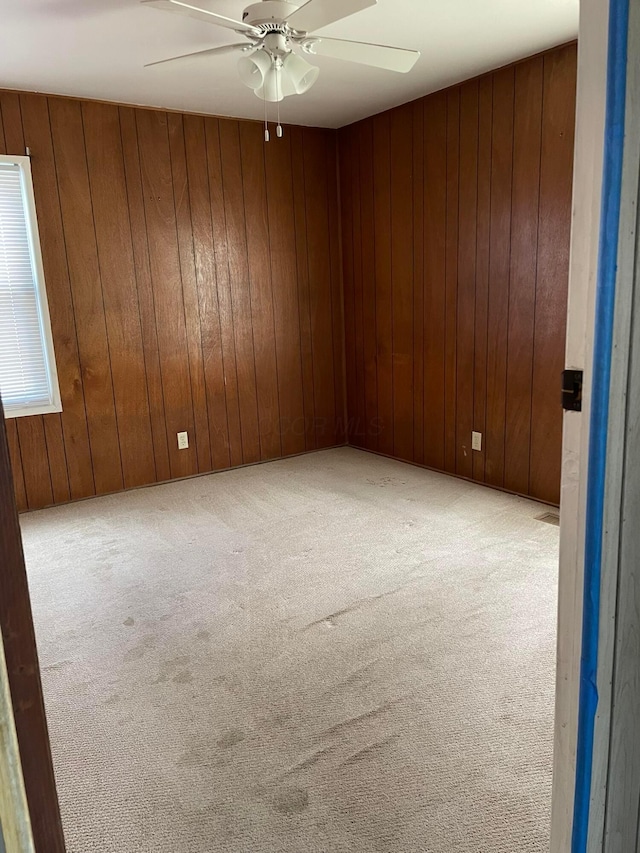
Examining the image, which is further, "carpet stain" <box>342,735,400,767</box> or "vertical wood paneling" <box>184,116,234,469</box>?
"vertical wood paneling" <box>184,116,234,469</box>

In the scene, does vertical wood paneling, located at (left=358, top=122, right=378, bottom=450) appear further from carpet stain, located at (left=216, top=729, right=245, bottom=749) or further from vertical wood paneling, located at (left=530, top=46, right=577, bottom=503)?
carpet stain, located at (left=216, top=729, right=245, bottom=749)

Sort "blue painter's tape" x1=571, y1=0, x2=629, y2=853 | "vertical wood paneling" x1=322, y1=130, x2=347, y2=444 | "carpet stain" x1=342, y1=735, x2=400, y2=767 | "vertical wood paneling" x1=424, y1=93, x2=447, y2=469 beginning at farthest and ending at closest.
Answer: "vertical wood paneling" x1=322, y1=130, x2=347, y2=444
"vertical wood paneling" x1=424, y1=93, x2=447, y2=469
"carpet stain" x1=342, y1=735, x2=400, y2=767
"blue painter's tape" x1=571, y1=0, x2=629, y2=853

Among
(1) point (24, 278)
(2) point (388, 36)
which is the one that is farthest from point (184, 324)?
(2) point (388, 36)

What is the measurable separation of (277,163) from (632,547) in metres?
4.06

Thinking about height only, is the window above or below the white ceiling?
below

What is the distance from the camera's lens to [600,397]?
3.28 ft

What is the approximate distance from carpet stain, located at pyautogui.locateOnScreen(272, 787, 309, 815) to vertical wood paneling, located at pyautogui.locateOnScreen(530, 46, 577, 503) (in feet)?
7.79

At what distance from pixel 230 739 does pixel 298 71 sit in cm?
242

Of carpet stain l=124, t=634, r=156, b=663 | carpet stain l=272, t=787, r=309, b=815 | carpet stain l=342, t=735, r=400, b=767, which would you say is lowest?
carpet stain l=272, t=787, r=309, b=815

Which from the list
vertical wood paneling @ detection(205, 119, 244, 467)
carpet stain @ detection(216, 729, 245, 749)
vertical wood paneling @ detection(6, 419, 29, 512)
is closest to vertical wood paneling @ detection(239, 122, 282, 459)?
vertical wood paneling @ detection(205, 119, 244, 467)

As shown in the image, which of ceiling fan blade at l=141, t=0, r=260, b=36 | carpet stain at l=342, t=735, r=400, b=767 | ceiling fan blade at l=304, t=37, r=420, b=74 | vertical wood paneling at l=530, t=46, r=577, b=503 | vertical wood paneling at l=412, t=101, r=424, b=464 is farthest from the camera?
vertical wood paneling at l=412, t=101, r=424, b=464

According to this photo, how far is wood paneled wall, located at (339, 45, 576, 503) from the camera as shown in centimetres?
334

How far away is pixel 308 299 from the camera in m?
4.79

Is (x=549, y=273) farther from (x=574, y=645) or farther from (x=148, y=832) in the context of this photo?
(x=148, y=832)
